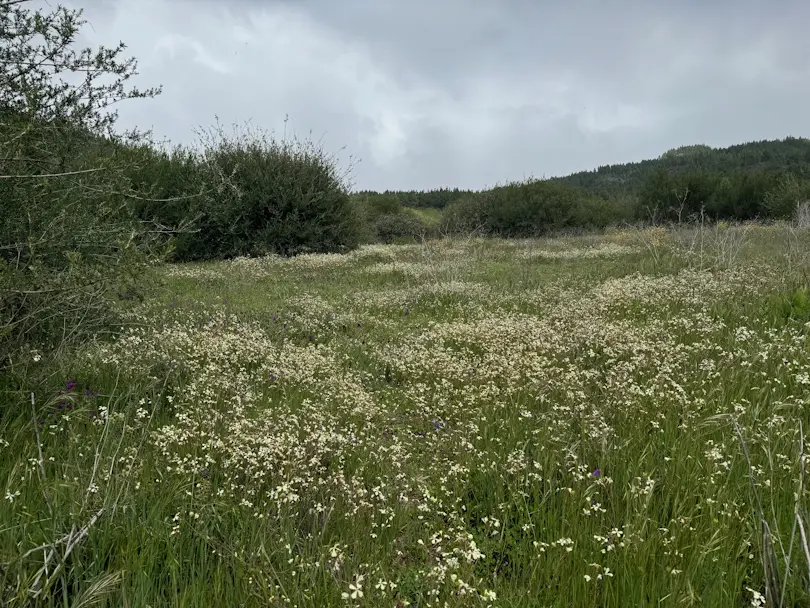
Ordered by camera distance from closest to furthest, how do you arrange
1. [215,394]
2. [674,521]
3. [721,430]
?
[674,521], [721,430], [215,394]

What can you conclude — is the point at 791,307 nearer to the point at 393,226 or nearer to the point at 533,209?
the point at 533,209

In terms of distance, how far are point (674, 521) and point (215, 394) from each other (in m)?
3.59

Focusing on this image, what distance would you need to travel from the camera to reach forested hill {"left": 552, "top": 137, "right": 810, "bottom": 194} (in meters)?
125

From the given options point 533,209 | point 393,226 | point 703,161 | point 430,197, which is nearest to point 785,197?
point 533,209

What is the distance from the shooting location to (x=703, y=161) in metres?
137

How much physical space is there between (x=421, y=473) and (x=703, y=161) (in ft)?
525

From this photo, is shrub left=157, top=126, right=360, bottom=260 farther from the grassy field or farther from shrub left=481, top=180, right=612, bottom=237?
shrub left=481, top=180, right=612, bottom=237

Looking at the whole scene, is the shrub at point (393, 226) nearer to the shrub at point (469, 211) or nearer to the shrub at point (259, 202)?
the shrub at point (469, 211)

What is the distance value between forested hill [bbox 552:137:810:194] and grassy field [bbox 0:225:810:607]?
401 feet

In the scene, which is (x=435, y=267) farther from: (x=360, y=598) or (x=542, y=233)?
(x=542, y=233)

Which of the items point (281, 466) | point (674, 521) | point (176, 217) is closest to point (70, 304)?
point (281, 466)

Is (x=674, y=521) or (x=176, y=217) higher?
(x=176, y=217)

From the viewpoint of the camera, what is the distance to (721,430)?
377 cm

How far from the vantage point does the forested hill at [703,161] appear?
4926 inches
